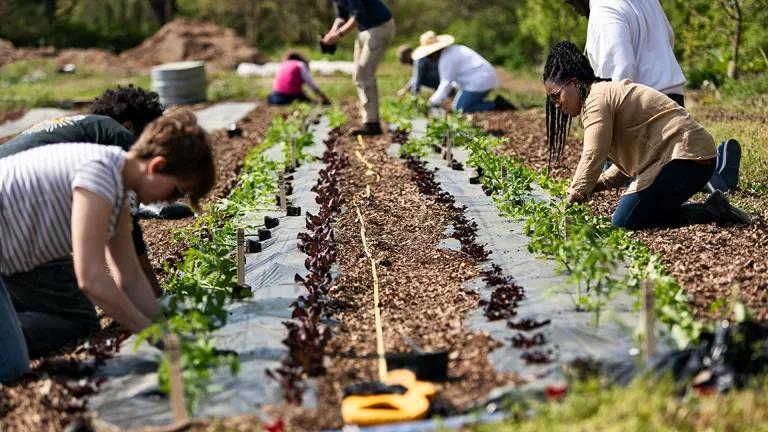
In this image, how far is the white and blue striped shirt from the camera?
11.8 feet

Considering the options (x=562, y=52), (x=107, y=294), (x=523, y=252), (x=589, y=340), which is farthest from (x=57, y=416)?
(x=562, y=52)

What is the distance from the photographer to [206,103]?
53.0ft

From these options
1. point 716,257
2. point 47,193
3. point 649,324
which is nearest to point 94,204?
point 47,193

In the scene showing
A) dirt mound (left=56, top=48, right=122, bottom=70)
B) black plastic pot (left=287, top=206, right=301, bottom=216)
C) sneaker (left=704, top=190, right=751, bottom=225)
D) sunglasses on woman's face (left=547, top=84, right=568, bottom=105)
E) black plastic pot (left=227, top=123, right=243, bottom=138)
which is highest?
sunglasses on woman's face (left=547, top=84, right=568, bottom=105)

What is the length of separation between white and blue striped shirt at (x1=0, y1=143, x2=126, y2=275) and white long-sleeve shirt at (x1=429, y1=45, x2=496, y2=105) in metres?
7.44

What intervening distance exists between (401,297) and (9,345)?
188cm

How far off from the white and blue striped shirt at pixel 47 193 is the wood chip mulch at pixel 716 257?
2.39 m

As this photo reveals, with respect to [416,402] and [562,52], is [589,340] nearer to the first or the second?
[416,402]

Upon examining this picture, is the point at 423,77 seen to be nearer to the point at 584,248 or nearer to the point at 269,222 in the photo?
the point at 269,222

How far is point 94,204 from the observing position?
3.51 m

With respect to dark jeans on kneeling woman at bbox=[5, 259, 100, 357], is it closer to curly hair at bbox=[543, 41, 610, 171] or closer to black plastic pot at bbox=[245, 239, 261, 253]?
black plastic pot at bbox=[245, 239, 261, 253]

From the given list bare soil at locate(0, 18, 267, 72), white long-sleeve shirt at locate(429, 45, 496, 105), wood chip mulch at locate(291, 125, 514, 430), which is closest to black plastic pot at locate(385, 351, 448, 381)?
wood chip mulch at locate(291, 125, 514, 430)

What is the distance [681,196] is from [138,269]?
3.14m

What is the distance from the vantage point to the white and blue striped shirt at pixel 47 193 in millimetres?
3598
